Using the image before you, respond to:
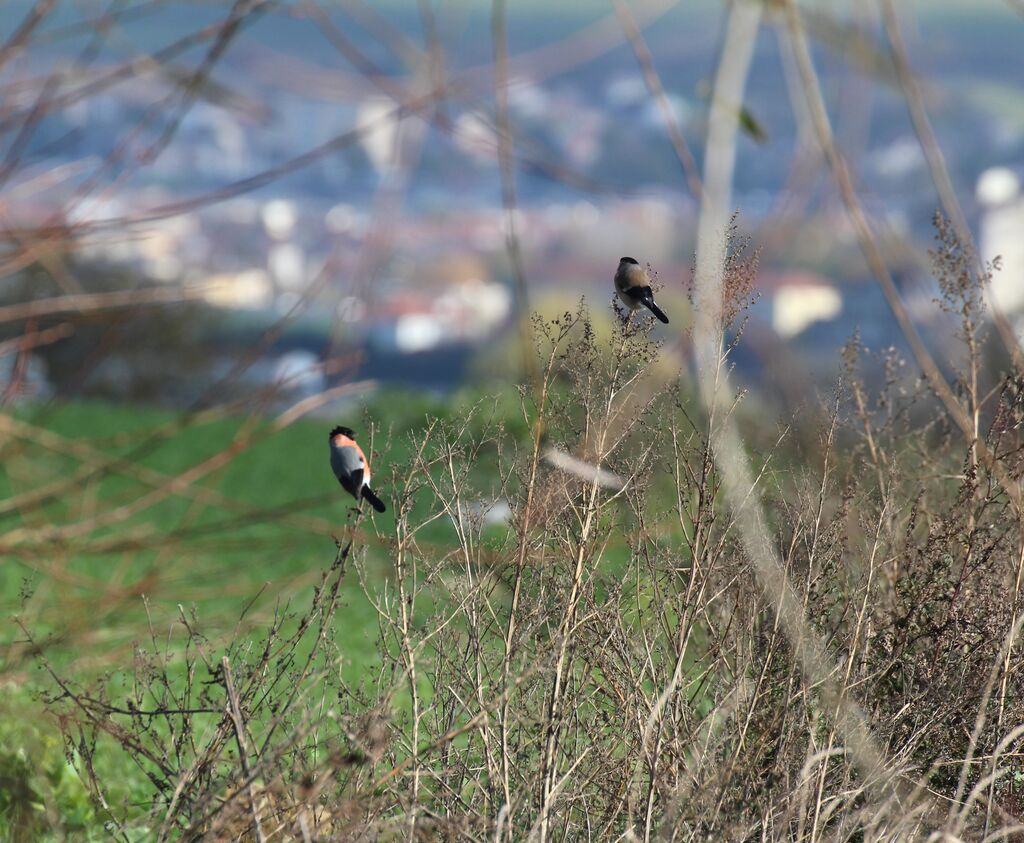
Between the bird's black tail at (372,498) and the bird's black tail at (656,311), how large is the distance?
2.86 ft

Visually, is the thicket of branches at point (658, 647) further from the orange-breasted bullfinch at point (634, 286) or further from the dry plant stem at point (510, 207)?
the dry plant stem at point (510, 207)

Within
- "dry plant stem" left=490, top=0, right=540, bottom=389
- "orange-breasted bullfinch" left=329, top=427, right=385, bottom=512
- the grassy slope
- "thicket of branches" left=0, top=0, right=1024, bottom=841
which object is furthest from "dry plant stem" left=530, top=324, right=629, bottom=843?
"dry plant stem" left=490, top=0, right=540, bottom=389

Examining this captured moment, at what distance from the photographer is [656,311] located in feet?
9.61

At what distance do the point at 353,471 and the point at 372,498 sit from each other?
89 mm

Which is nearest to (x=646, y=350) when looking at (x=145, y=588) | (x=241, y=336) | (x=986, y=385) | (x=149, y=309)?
(x=149, y=309)

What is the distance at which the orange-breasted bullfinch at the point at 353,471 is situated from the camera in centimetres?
323

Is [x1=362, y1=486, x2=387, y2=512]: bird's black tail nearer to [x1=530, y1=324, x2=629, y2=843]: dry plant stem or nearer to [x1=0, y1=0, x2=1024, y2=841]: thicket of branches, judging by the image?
[x1=0, y1=0, x2=1024, y2=841]: thicket of branches

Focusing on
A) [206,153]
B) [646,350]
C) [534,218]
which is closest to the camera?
[206,153]

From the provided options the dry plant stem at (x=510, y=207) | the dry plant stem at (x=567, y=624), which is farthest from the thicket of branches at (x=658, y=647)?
the dry plant stem at (x=510, y=207)

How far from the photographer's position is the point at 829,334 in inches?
149

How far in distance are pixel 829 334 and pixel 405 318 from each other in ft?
4.94

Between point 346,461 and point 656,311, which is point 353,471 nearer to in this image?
point 346,461

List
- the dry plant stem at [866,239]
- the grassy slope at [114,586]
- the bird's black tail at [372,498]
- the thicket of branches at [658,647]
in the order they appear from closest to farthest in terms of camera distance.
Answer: the dry plant stem at [866,239] → the grassy slope at [114,586] → the thicket of branches at [658,647] → the bird's black tail at [372,498]

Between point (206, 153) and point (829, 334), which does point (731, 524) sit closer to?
point (829, 334)
